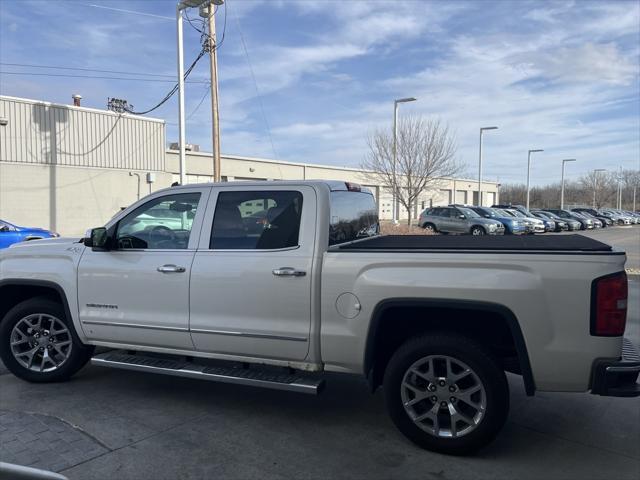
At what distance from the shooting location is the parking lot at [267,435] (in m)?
3.56

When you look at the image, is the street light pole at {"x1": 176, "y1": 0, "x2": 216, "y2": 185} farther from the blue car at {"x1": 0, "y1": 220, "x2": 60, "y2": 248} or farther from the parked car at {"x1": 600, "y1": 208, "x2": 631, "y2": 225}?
the parked car at {"x1": 600, "y1": 208, "x2": 631, "y2": 225}

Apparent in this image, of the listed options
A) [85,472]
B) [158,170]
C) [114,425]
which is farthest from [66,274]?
[158,170]

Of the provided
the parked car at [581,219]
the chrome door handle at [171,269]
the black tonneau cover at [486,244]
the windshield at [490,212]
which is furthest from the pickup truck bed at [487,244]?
the parked car at [581,219]

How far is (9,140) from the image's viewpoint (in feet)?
71.5

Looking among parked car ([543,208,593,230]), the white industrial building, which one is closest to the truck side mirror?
the white industrial building

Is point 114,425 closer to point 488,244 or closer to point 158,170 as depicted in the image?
point 488,244

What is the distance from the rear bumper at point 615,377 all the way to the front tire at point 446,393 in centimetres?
57

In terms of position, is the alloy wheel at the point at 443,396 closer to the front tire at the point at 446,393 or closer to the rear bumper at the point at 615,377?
the front tire at the point at 446,393

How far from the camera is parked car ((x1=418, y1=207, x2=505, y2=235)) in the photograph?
27.0 meters

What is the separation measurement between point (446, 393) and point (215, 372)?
71.2 inches

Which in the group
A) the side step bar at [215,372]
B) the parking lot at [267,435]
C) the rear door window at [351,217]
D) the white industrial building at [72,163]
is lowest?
the parking lot at [267,435]

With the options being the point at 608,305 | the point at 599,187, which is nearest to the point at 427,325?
the point at 608,305

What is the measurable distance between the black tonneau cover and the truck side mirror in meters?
2.07

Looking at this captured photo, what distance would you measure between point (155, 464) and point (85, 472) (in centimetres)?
43
